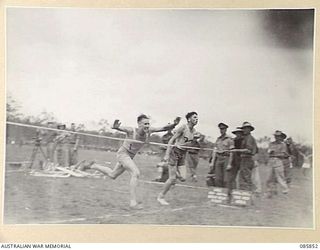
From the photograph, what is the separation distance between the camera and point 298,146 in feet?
2.28

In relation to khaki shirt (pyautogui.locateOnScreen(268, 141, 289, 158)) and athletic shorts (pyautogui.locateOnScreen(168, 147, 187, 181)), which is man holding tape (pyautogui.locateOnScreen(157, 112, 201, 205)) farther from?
khaki shirt (pyautogui.locateOnScreen(268, 141, 289, 158))

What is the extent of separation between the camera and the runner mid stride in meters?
0.69

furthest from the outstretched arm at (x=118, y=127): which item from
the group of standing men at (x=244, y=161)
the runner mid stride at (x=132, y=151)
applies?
the group of standing men at (x=244, y=161)

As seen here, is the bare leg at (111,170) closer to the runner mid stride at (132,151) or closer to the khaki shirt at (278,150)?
the runner mid stride at (132,151)

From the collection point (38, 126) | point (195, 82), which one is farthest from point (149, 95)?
point (38, 126)

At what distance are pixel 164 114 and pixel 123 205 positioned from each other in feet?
0.49

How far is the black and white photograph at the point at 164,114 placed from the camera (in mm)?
693

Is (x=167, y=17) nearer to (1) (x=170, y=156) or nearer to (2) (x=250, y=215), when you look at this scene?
(1) (x=170, y=156)

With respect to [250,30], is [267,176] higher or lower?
lower

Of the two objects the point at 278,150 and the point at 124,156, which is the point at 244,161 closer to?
the point at 278,150

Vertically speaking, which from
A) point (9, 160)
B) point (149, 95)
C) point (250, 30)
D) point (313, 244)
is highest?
point (250, 30)

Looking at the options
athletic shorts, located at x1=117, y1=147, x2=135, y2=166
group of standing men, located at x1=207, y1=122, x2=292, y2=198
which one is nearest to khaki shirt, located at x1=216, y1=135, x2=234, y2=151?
Result: group of standing men, located at x1=207, y1=122, x2=292, y2=198

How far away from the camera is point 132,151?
0.70 m

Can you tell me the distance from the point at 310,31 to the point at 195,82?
188 mm
